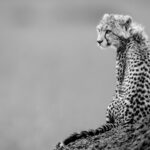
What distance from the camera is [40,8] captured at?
3812 cm

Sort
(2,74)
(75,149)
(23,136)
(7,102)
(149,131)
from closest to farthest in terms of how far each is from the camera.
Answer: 1. (149,131)
2. (75,149)
3. (23,136)
4. (7,102)
5. (2,74)

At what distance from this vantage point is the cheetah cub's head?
309 inches

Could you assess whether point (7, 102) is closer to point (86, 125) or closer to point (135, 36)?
point (86, 125)

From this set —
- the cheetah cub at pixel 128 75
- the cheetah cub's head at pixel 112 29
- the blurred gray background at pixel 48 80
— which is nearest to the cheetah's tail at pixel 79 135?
the cheetah cub at pixel 128 75

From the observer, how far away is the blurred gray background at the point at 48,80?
567 inches

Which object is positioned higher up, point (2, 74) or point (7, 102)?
point (2, 74)

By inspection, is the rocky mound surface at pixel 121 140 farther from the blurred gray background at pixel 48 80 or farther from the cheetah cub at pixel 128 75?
the blurred gray background at pixel 48 80

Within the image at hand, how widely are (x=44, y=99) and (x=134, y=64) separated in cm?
1057

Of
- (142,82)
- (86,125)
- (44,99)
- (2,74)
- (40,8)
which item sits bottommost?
(142,82)

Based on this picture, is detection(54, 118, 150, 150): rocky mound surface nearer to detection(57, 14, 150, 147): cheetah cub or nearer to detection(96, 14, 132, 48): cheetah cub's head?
detection(57, 14, 150, 147): cheetah cub

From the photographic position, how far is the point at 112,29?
792 centimetres

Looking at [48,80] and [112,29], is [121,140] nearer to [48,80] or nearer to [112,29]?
[112,29]

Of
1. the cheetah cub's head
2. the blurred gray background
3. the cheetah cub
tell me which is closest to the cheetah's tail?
the cheetah cub

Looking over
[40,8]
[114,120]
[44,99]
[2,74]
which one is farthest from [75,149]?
[40,8]
